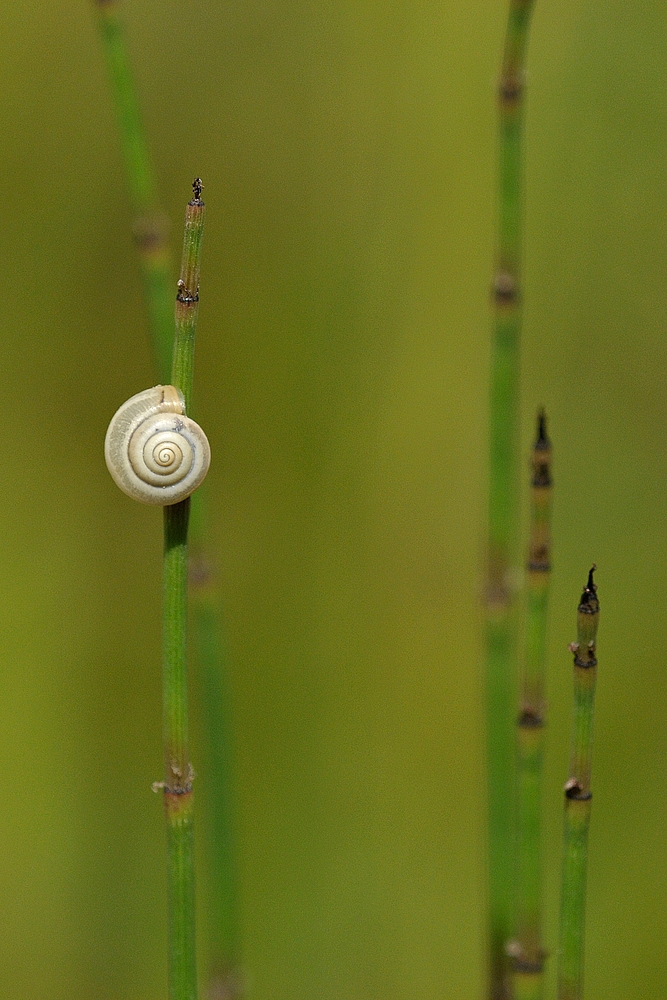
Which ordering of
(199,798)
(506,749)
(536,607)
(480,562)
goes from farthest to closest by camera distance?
(480,562)
(199,798)
(506,749)
(536,607)

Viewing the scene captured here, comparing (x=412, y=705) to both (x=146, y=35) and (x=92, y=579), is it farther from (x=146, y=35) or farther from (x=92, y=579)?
(x=146, y=35)

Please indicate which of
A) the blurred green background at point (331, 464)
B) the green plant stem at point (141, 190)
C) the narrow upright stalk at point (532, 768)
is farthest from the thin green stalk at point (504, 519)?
the blurred green background at point (331, 464)

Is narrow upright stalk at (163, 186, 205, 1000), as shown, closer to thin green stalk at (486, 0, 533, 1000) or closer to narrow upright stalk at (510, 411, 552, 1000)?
narrow upright stalk at (510, 411, 552, 1000)

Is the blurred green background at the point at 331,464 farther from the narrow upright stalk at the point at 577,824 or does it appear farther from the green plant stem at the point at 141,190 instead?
the narrow upright stalk at the point at 577,824

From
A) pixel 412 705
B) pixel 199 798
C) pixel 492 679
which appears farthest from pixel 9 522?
pixel 492 679

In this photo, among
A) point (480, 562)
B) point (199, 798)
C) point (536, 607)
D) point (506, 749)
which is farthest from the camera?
point (480, 562)

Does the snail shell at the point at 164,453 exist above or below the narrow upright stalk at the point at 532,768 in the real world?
above

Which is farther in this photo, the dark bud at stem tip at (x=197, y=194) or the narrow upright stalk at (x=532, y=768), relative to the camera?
the narrow upright stalk at (x=532, y=768)
